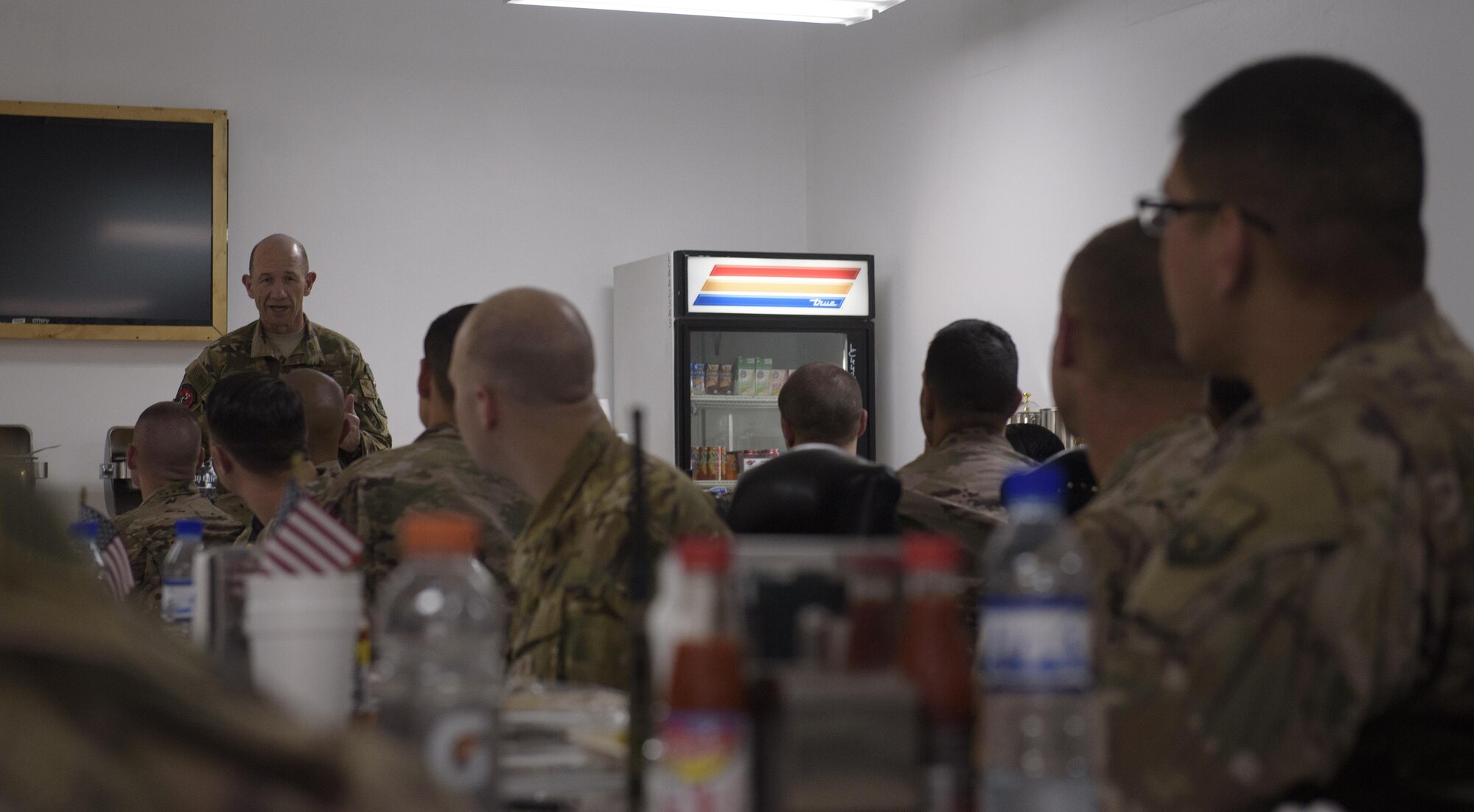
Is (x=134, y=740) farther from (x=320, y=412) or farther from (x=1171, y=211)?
(x=320, y=412)

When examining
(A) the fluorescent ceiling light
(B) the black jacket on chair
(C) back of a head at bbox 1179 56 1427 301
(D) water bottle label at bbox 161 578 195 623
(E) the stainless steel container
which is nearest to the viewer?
(C) back of a head at bbox 1179 56 1427 301

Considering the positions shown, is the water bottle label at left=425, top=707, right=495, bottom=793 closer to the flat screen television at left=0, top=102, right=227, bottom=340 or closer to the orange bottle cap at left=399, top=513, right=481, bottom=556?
the orange bottle cap at left=399, top=513, right=481, bottom=556

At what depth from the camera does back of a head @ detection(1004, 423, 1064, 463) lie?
4.38m

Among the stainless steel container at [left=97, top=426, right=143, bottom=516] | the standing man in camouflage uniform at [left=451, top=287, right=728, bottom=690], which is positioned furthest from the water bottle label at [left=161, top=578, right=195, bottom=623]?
the stainless steel container at [left=97, top=426, right=143, bottom=516]

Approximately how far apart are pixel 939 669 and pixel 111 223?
673 centimetres

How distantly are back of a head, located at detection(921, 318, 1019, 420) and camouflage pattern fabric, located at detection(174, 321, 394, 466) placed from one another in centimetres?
260

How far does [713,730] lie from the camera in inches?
31.4

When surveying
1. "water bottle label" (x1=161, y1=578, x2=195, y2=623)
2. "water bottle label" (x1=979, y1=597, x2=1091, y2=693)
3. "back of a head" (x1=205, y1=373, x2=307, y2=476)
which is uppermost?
"back of a head" (x1=205, y1=373, x2=307, y2=476)

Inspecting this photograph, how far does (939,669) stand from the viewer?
85 centimetres

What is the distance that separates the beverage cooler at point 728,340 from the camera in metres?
6.97

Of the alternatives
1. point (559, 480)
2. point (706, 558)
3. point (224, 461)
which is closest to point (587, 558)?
point (559, 480)

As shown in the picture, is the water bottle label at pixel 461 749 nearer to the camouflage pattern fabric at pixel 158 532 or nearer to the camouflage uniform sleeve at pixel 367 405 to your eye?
the camouflage pattern fabric at pixel 158 532

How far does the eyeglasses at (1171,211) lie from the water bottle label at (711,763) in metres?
0.83

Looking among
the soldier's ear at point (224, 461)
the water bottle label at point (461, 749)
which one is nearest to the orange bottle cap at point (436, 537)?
the water bottle label at point (461, 749)
